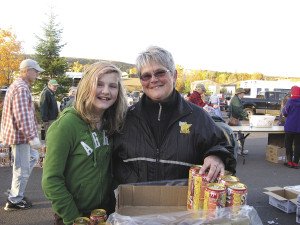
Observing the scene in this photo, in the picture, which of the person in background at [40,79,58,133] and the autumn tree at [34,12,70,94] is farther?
the autumn tree at [34,12,70,94]

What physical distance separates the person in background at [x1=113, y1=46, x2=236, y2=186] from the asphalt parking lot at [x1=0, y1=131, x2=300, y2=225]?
3.08 meters

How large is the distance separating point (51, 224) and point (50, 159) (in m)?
2.97

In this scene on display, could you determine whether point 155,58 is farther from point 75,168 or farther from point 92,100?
point 75,168

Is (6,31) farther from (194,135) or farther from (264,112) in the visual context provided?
(194,135)

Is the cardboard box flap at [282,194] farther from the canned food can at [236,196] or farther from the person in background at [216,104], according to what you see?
the canned food can at [236,196]

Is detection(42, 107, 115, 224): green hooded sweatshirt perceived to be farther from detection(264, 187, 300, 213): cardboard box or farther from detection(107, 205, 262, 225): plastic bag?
detection(264, 187, 300, 213): cardboard box

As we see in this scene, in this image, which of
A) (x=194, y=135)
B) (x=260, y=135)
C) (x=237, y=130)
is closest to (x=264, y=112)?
A: (x=260, y=135)

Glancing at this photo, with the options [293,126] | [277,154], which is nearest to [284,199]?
[293,126]

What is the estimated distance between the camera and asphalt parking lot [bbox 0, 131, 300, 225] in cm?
464

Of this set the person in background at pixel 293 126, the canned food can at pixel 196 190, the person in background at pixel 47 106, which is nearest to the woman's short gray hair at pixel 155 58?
the canned food can at pixel 196 190

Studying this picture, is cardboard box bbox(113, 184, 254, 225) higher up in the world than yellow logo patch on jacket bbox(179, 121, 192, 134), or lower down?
lower down

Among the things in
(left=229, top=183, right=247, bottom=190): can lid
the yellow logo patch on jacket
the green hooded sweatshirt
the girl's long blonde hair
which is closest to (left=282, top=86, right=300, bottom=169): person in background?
the yellow logo patch on jacket

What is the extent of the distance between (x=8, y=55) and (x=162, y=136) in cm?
A: 2938

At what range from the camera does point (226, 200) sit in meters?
1.52
